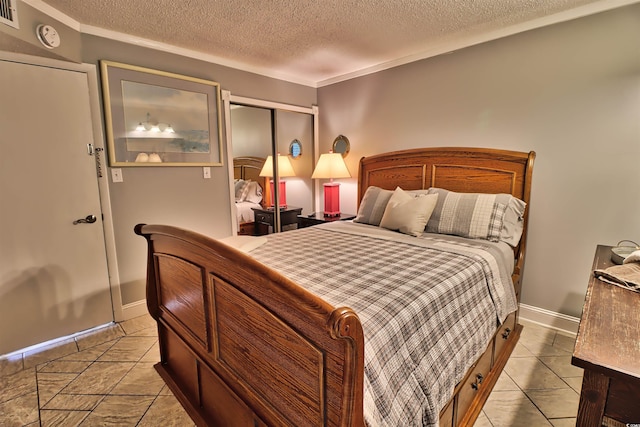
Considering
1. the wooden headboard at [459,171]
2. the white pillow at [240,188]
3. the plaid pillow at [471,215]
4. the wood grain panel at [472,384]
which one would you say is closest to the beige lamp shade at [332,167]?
the wooden headboard at [459,171]

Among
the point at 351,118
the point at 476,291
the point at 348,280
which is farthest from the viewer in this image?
the point at 351,118

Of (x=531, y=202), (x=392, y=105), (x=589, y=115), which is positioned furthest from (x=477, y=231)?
(x=392, y=105)

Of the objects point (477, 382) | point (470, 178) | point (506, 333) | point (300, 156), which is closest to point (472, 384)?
point (477, 382)

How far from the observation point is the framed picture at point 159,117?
259cm

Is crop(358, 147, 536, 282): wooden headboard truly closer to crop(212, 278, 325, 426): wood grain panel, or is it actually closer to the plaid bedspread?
the plaid bedspread

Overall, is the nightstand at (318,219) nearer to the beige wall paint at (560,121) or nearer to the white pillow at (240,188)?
the white pillow at (240,188)

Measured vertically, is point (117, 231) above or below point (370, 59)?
below

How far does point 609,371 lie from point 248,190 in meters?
3.37

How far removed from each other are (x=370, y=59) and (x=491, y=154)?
159cm

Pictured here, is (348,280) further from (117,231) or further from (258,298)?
(117,231)

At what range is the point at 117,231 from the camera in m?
2.69

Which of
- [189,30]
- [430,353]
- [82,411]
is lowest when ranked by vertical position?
[82,411]

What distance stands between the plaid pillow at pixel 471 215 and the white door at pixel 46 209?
2853 millimetres

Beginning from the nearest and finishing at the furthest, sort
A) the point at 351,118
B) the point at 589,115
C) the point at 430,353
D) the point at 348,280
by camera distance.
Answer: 1. the point at 430,353
2. the point at 348,280
3. the point at 589,115
4. the point at 351,118
